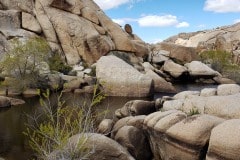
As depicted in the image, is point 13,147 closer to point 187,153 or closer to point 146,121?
point 146,121

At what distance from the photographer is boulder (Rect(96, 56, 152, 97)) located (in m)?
36.3

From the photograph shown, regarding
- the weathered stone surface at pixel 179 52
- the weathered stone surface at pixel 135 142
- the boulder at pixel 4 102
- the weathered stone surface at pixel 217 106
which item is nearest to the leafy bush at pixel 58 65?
the boulder at pixel 4 102

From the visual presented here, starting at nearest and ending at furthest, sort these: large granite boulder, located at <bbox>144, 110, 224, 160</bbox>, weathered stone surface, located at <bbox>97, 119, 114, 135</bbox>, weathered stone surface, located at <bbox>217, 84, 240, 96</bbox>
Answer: large granite boulder, located at <bbox>144, 110, 224, 160</bbox>, weathered stone surface, located at <bbox>97, 119, 114, 135</bbox>, weathered stone surface, located at <bbox>217, 84, 240, 96</bbox>

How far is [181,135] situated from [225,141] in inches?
80.2

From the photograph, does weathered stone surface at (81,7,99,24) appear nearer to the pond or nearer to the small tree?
the small tree

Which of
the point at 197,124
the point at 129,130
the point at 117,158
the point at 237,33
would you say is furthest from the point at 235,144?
the point at 237,33

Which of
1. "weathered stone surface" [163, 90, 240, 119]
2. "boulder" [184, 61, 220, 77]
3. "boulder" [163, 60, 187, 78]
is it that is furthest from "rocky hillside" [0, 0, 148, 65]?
"weathered stone surface" [163, 90, 240, 119]

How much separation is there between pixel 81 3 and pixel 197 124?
45134mm

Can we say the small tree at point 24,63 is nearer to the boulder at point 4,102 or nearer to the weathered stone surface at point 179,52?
the boulder at point 4,102

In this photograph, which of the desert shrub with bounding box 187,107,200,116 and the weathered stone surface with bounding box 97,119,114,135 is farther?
the weathered stone surface with bounding box 97,119,114,135

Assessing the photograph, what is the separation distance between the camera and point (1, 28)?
48031mm

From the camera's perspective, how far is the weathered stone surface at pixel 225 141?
12055mm

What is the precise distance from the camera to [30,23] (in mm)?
50906

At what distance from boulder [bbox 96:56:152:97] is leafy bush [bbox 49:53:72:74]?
714 cm
